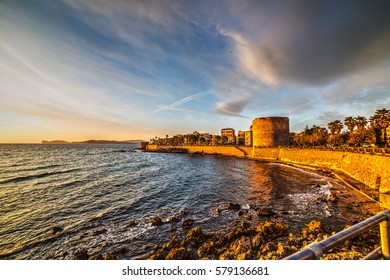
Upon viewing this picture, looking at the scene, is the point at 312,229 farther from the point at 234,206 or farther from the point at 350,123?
the point at 350,123

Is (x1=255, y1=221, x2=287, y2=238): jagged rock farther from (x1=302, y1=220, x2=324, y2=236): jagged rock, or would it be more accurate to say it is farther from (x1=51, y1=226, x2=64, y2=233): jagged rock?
(x1=51, y1=226, x2=64, y2=233): jagged rock

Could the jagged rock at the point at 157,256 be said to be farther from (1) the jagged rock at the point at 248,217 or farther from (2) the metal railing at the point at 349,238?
(2) the metal railing at the point at 349,238

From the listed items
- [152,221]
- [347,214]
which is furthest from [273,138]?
[152,221]

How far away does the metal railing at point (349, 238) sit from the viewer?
1.24 m

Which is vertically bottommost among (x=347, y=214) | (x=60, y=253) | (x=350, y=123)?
(x=60, y=253)

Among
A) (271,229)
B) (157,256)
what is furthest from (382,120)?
(157,256)

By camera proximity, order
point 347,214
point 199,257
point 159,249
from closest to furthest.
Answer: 1. point 199,257
2. point 159,249
3. point 347,214

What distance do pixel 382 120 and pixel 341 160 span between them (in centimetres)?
895

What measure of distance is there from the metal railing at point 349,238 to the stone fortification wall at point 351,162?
1114 millimetres

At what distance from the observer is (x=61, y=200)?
1459 centimetres

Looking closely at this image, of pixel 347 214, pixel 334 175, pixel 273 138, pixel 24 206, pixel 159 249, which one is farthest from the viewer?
pixel 273 138
